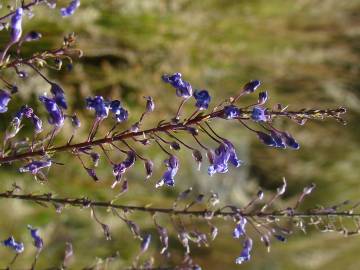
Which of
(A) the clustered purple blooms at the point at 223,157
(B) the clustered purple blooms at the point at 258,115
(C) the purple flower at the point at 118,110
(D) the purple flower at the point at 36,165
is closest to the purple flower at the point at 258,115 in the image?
(B) the clustered purple blooms at the point at 258,115

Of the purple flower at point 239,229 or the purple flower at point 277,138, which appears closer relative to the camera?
the purple flower at point 277,138

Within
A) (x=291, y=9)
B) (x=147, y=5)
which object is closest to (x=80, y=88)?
(x=147, y=5)

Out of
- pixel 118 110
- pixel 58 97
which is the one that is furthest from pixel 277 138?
pixel 58 97

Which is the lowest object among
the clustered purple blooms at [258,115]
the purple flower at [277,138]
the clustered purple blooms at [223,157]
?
the clustered purple blooms at [223,157]

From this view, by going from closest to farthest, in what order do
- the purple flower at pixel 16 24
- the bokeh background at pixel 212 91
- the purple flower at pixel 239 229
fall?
the purple flower at pixel 16 24
the purple flower at pixel 239 229
the bokeh background at pixel 212 91

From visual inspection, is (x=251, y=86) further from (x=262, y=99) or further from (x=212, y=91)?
(x=212, y=91)

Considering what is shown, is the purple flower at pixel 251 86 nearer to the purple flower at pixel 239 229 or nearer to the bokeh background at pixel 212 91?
the purple flower at pixel 239 229

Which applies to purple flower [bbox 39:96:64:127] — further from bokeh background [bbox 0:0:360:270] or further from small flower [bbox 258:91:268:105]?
bokeh background [bbox 0:0:360:270]

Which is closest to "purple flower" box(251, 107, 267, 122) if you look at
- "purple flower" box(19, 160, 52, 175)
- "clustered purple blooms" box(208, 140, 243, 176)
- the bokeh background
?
"clustered purple blooms" box(208, 140, 243, 176)
